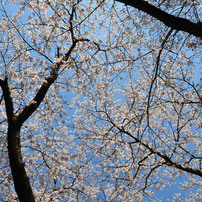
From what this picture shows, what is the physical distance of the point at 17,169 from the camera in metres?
3.91

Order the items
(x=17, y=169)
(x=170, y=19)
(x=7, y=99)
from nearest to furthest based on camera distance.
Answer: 1. (x=170, y=19)
2. (x=17, y=169)
3. (x=7, y=99)

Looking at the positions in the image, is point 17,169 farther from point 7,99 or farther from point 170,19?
point 170,19

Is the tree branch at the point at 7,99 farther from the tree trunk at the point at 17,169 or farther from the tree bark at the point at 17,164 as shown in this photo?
the tree trunk at the point at 17,169

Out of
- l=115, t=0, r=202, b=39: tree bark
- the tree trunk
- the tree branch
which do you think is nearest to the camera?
l=115, t=0, r=202, b=39: tree bark

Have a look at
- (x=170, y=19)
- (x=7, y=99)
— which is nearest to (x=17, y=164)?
(x=7, y=99)

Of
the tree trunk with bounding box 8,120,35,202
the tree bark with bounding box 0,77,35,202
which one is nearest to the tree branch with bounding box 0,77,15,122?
the tree bark with bounding box 0,77,35,202

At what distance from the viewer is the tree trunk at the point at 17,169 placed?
3.74m

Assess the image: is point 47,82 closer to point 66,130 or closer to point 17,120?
point 17,120

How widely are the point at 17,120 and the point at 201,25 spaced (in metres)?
3.96

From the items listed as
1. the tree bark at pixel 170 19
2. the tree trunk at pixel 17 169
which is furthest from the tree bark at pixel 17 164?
the tree bark at pixel 170 19

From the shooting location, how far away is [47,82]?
15.4ft

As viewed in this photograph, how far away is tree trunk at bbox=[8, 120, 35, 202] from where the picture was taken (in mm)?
3744

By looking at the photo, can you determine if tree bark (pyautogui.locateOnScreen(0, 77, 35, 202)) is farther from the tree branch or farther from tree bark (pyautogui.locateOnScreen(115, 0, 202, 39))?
tree bark (pyautogui.locateOnScreen(115, 0, 202, 39))

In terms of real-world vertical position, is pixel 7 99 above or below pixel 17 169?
above
